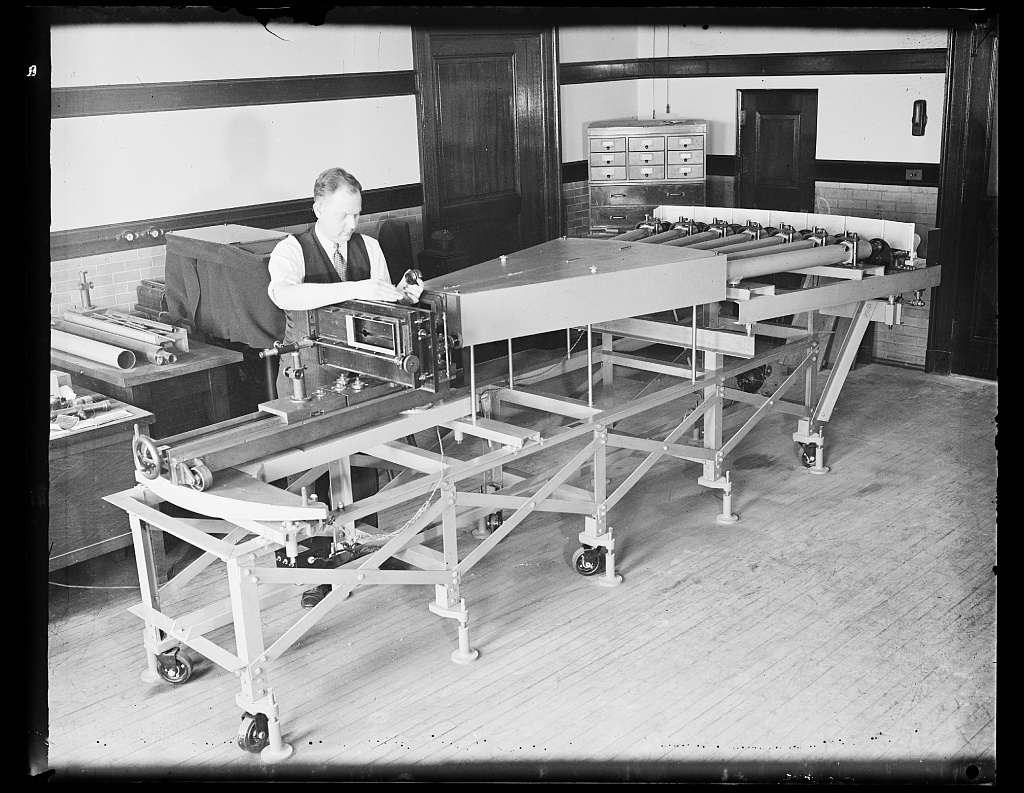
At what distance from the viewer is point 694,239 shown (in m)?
5.51

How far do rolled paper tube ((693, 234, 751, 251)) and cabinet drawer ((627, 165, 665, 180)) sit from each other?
1728 mm

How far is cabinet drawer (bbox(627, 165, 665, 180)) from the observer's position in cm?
737

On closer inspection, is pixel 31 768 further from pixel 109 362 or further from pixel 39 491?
pixel 109 362

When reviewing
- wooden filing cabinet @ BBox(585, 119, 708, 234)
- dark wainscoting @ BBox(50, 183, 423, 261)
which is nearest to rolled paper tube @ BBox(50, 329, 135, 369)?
dark wainscoting @ BBox(50, 183, 423, 261)

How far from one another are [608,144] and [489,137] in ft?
2.78

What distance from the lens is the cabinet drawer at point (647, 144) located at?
7332 millimetres

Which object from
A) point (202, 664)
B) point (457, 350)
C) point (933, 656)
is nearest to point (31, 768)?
point (202, 664)

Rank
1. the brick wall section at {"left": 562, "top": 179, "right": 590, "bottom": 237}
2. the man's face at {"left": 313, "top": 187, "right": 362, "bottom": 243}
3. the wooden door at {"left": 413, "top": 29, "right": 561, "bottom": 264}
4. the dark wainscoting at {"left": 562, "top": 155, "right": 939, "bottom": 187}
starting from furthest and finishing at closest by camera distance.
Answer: the brick wall section at {"left": 562, "top": 179, "right": 590, "bottom": 237}
the wooden door at {"left": 413, "top": 29, "right": 561, "bottom": 264}
the dark wainscoting at {"left": 562, "top": 155, "right": 939, "bottom": 187}
the man's face at {"left": 313, "top": 187, "right": 362, "bottom": 243}

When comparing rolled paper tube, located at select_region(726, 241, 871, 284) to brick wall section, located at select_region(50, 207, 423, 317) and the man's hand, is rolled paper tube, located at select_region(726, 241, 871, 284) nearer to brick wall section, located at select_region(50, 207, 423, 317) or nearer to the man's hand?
the man's hand

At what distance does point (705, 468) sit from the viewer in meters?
5.19

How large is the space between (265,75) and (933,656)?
4556 mm

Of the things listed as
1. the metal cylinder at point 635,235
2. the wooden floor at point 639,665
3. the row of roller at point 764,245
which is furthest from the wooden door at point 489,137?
the wooden floor at point 639,665

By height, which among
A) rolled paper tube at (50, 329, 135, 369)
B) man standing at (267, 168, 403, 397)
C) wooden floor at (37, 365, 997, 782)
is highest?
man standing at (267, 168, 403, 397)

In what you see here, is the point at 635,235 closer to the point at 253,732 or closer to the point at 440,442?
the point at 440,442
